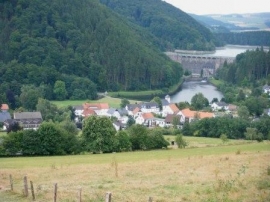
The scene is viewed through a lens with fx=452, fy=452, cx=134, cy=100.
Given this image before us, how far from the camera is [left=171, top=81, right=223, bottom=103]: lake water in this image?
90.0m

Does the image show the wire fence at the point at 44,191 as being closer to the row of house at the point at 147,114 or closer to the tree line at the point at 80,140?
the tree line at the point at 80,140

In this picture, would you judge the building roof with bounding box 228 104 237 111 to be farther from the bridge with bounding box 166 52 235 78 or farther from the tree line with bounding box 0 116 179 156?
the bridge with bounding box 166 52 235 78

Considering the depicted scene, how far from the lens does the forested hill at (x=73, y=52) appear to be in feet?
308

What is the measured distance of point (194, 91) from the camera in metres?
102

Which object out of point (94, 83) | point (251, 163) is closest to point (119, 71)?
point (94, 83)

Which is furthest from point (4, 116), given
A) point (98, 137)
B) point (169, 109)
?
point (98, 137)

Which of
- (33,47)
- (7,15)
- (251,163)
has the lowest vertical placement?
(251,163)

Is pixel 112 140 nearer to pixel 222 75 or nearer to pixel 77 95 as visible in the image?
pixel 77 95

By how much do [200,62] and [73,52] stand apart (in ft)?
209

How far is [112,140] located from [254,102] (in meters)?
37.4

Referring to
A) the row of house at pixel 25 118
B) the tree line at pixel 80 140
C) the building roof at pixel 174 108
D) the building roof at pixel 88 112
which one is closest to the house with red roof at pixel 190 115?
the building roof at pixel 174 108

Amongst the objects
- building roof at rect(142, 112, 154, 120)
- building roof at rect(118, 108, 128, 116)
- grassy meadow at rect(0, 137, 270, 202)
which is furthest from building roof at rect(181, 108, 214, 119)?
grassy meadow at rect(0, 137, 270, 202)

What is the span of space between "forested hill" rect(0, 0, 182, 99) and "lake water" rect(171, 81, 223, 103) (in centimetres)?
471

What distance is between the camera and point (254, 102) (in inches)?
2680
